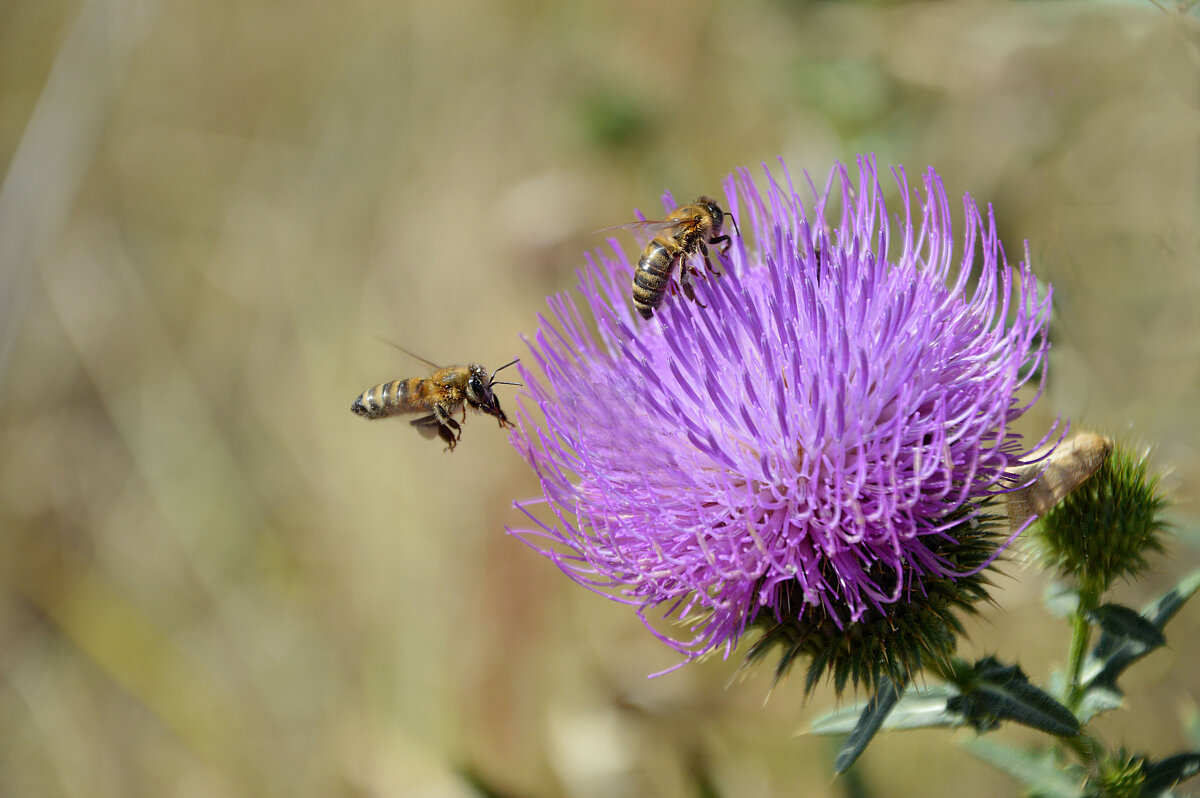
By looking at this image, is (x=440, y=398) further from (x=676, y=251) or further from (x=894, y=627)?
(x=894, y=627)

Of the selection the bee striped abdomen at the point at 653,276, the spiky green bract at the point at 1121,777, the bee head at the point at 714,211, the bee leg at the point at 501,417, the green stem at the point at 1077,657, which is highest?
the bee head at the point at 714,211

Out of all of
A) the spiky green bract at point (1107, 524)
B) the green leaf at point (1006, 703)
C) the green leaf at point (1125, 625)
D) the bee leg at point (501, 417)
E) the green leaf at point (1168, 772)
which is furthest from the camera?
the bee leg at point (501, 417)

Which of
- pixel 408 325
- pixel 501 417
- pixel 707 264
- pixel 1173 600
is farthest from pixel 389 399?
pixel 408 325

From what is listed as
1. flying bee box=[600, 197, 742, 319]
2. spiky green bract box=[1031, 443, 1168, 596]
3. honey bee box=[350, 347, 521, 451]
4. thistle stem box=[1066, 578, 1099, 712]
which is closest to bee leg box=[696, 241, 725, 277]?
flying bee box=[600, 197, 742, 319]

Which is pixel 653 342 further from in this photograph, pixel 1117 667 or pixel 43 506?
pixel 43 506

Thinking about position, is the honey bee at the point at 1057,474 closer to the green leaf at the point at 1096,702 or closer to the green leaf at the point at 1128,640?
the green leaf at the point at 1128,640

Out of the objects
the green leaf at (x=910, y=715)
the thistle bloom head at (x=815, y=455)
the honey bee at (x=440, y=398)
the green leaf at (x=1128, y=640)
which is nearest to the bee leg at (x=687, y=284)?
the thistle bloom head at (x=815, y=455)
